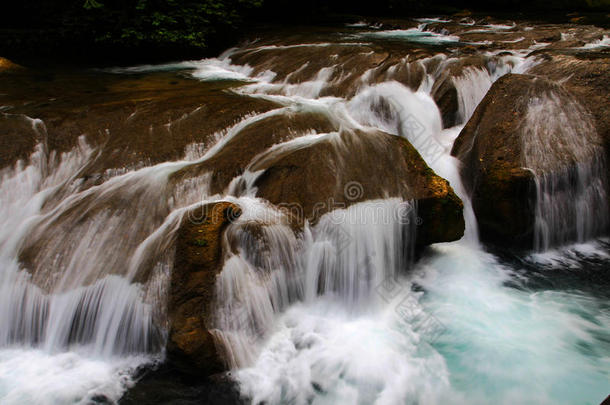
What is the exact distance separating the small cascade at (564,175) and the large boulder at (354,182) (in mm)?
1099

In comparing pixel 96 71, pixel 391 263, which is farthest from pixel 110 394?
pixel 96 71

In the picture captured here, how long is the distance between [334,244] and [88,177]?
2778 mm

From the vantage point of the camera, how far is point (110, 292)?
3617mm

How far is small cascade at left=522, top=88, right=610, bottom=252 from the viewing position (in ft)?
15.7

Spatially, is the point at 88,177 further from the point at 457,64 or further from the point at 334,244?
the point at 457,64

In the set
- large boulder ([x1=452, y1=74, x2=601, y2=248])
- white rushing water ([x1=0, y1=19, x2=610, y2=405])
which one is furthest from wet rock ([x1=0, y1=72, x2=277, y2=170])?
large boulder ([x1=452, y1=74, x2=601, y2=248])

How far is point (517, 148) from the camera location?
4855mm

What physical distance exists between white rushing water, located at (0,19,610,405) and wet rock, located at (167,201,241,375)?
11 cm

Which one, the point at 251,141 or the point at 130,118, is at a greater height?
the point at 130,118

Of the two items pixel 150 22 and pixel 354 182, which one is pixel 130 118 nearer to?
pixel 354 182

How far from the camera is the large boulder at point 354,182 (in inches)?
168

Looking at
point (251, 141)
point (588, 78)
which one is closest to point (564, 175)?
point (588, 78)

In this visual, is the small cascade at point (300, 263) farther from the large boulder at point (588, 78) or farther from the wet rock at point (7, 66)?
the wet rock at point (7, 66)

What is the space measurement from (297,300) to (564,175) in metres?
3.39
